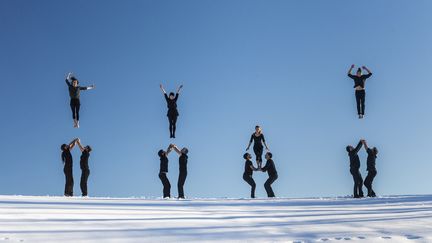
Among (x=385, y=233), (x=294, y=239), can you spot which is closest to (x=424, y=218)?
(x=385, y=233)

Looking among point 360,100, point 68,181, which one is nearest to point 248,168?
point 360,100

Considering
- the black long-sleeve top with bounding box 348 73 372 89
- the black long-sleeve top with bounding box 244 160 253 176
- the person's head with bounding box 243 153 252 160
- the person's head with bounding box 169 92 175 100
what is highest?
the black long-sleeve top with bounding box 348 73 372 89

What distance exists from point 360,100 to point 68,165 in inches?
493

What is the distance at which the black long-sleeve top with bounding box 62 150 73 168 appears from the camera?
Result: 1703 centimetres

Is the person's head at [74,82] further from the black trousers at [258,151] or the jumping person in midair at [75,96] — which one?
the black trousers at [258,151]

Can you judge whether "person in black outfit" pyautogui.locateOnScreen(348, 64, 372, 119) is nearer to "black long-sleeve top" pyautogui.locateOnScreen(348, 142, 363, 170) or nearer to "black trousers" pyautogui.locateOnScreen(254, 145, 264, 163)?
"black trousers" pyautogui.locateOnScreen(254, 145, 264, 163)

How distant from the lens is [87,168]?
1727 centimetres

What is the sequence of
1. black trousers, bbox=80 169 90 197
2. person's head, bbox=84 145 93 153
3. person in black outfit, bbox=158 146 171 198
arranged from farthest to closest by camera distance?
1. person in black outfit, bbox=158 146 171 198
2. person's head, bbox=84 145 93 153
3. black trousers, bbox=80 169 90 197

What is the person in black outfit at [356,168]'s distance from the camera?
17766 mm

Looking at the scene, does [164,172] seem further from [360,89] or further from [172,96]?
[360,89]

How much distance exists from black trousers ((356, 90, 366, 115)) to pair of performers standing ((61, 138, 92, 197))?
11.7 metres

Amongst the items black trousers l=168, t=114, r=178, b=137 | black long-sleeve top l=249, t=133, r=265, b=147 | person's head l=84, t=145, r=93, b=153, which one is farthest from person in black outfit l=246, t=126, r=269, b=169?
person's head l=84, t=145, r=93, b=153

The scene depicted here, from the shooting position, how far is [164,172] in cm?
1800

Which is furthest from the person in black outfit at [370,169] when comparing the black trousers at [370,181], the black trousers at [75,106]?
the black trousers at [75,106]
